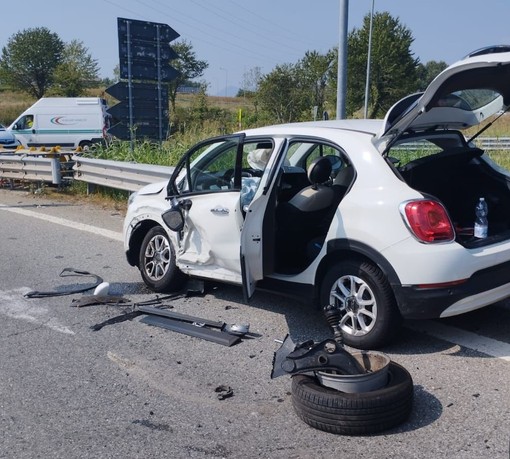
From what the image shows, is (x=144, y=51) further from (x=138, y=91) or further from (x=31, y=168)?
(x=31, y=168)

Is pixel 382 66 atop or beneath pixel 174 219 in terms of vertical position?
atop

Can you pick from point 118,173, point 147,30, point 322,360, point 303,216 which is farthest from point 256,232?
point 147,30

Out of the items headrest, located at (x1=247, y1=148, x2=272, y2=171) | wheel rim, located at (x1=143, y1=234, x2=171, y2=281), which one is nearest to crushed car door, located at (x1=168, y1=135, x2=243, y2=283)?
headrest, located at (x1=247, y1=148, x2=272, y2=171)

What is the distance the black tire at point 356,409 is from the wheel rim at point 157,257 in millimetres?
2912

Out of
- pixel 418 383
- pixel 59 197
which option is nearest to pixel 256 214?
pixel 418 383

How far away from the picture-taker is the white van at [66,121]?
32.3 meters

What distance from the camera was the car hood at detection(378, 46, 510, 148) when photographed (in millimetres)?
4262

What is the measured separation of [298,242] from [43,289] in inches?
114

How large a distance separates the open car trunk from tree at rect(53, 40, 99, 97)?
59369 millimetres

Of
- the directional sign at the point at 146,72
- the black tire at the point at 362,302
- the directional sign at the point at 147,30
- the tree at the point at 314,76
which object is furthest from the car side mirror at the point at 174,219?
the tree at the point at 314,76

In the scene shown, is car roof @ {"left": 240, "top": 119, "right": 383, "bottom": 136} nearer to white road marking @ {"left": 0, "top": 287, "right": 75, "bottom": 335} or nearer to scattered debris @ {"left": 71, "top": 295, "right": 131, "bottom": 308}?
scattered debris @ {"left": 71, "top": 295, "right": 131, "bottom": 308}

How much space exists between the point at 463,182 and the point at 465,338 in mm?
1421

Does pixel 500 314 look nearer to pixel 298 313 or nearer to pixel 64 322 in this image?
pixel 298 313

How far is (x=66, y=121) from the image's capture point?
32.4 metres
